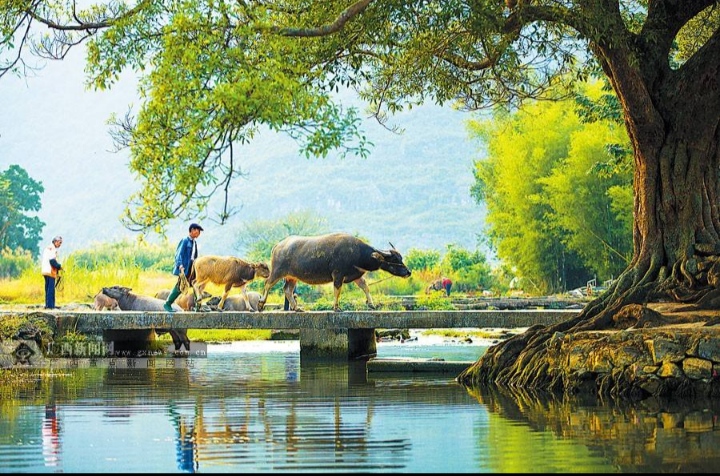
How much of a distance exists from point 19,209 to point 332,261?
6412 centimetres

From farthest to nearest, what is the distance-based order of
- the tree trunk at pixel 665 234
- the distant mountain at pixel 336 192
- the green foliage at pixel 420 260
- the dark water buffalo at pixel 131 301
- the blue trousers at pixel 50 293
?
the distant mountain at pixel 336 192, the green foliage at pixel 420 260, the dark water buffalo at pixel 131 301, the blue trousers at pixel 50 293, the tree trunk at pixel 665 234

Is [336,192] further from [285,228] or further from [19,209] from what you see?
[19,209]

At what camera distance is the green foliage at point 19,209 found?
80500 millimetres

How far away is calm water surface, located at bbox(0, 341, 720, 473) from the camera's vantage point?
34.0 ft

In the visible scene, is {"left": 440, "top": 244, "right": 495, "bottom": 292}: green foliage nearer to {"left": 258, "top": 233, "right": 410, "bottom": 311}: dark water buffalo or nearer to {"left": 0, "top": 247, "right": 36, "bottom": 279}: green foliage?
{"left": 0, "top": 247, "right": 36, "bottom": 279}: green foliage

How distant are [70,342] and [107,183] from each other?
17355cm

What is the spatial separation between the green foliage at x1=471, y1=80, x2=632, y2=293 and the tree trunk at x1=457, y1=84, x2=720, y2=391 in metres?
24.0

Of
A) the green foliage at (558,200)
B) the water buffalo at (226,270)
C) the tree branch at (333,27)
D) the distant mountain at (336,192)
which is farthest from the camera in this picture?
the distant mountain at (336,192)

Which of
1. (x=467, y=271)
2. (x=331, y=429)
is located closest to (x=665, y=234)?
(x=331, y=429)

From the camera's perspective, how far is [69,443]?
11.7m

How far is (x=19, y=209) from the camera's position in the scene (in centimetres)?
8425

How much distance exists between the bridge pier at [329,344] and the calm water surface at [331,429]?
4231 millimetres

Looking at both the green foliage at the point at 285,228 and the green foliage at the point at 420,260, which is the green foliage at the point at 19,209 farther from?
the green foliage at the point at 420,260

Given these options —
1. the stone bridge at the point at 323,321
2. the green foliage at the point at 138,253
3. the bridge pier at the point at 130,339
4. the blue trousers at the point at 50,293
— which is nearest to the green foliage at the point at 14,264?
the green foliage at the point at 138,253
